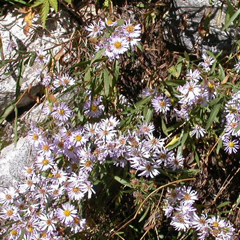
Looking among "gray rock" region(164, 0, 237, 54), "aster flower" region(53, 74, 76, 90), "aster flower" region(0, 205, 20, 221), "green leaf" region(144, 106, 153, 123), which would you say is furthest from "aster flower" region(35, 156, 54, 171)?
"gray rock" region(164, 0, 237, 54)

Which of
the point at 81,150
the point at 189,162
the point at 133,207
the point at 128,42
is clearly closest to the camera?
the point at 128,42

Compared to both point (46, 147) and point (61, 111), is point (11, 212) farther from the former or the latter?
point (61, 111)

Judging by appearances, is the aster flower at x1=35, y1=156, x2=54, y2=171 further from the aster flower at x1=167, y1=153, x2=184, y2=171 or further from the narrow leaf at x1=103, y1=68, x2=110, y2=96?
the aster flower at x1=167, y1=153, x2=184, y2=171

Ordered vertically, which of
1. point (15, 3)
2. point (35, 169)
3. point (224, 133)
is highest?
point (15, 3)

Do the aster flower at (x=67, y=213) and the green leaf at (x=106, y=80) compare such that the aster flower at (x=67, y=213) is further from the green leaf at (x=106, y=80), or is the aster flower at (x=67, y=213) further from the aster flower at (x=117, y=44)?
the aster flower at (x=117, y=44)

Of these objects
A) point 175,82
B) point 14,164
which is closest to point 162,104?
point 175,82

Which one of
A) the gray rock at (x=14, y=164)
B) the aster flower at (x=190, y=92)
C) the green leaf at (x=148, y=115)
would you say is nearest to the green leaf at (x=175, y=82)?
the aster flower at (x=190, y=92)

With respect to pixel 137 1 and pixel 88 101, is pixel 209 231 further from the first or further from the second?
pixel 137 1

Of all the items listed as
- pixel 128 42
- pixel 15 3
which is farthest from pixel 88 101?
pixel 15 3
